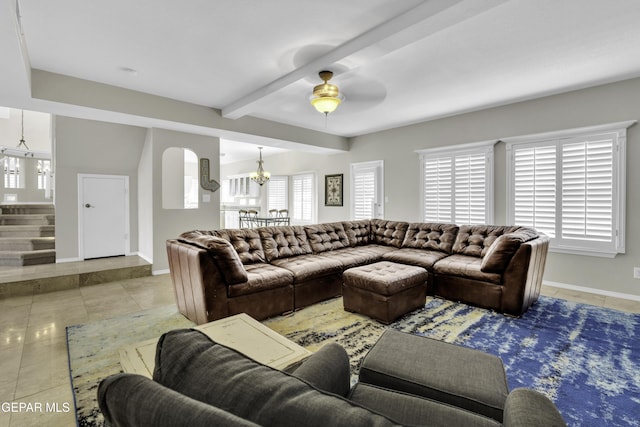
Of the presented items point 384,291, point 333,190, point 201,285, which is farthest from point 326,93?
point 333,190

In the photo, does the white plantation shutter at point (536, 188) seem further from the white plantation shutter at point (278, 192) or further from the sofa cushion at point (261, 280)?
the white plantation shutter at point (278, 192)

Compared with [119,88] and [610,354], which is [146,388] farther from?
[119,88]

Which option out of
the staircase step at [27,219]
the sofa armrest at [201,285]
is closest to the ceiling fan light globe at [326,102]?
the sofa armrest at [201,285]

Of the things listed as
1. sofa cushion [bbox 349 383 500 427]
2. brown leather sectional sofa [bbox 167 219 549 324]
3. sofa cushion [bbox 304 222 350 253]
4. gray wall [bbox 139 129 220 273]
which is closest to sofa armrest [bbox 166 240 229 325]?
brown leather sectional sofa [bbox 167 219 549 324]

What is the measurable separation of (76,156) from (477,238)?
6.31m

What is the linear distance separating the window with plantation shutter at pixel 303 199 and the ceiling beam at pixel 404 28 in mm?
4626

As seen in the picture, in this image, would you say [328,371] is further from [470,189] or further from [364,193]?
[364,193]

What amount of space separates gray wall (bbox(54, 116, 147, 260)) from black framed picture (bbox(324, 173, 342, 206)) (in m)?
3.94

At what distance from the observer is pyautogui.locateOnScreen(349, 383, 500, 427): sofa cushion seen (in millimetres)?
991

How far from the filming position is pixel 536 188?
444cm

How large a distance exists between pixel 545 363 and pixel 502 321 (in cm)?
81

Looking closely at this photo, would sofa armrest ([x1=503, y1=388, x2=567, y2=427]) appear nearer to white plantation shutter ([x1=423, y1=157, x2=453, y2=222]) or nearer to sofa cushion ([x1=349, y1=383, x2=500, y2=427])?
sofa cushion ([x1=349, y1=383, x2=500, y2=427])

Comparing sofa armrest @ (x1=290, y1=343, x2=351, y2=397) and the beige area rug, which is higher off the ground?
sofa armrest @ (x1=290, y1=343, x2=351, y2=397)

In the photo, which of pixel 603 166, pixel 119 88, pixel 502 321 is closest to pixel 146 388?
pixel 502 321
